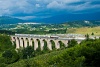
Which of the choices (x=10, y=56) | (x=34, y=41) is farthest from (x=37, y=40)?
(x=10, y=56)

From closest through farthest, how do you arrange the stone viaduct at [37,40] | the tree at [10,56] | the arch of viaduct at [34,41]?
the tree at [10,56] → the stone viaduct at [37,40] → the arch of viaduct at [34,41]

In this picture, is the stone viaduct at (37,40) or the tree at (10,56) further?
the stone viaduct at (37,40)

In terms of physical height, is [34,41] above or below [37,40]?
below

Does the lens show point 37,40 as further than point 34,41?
No

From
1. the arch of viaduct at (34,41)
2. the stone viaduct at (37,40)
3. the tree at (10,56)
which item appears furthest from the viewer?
the arch of viaduct at (34,41)

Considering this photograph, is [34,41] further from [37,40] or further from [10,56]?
[10,56]

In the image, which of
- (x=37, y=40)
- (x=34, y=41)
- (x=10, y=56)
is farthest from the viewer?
(x=34, y=41)

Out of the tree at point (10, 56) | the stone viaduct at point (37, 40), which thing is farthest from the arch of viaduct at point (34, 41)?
the tree at point (10, 56)

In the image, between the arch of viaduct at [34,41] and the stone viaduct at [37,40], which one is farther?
the arch of viaduct at [34,41]

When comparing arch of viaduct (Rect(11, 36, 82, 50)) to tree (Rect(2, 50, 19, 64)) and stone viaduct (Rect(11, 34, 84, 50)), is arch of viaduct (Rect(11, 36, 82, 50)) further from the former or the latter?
tree (Rect(2, 50, 19, 64))

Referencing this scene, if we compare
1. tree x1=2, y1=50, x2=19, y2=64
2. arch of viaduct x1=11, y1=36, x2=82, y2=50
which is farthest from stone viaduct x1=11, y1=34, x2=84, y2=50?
tree x1=2, y1=50, x2=19, y2=64

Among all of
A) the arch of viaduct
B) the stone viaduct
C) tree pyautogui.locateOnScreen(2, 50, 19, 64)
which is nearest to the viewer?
tree pyautogui.locateOnScreen(2, 50, 19, 64)

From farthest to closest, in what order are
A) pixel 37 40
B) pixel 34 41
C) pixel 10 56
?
1. pixel 34 41
2. pixel 37 40
3. pixel 10 56

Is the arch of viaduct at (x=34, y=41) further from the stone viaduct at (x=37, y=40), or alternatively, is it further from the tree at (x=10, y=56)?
the tree at (x=10, y=56)
